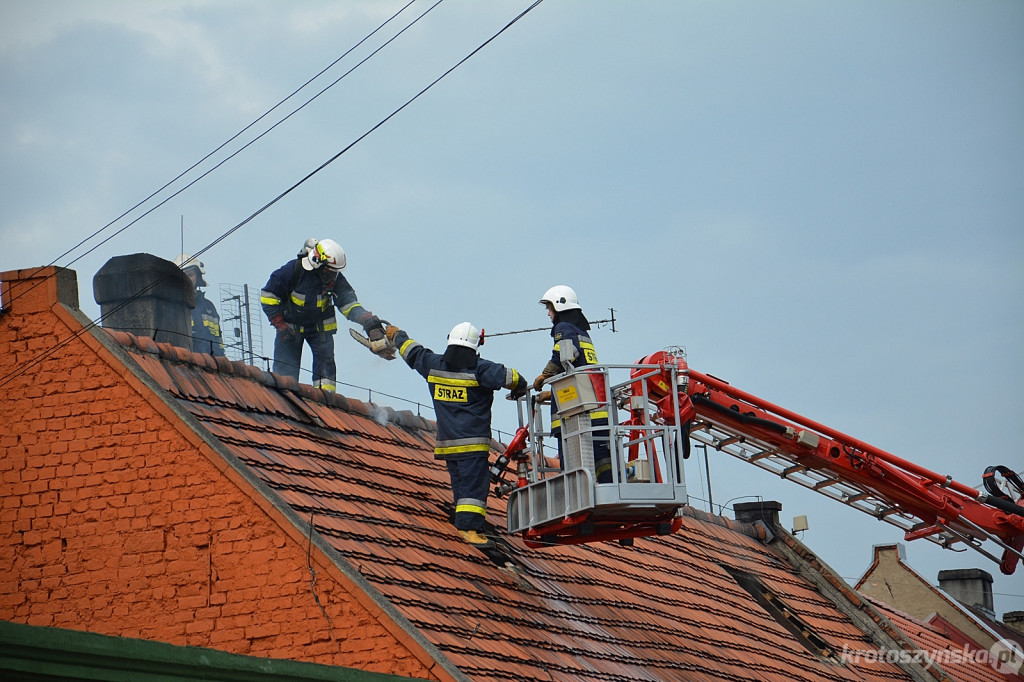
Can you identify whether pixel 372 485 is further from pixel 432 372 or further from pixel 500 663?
pixel 500 663

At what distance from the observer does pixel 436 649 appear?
27.9 feet

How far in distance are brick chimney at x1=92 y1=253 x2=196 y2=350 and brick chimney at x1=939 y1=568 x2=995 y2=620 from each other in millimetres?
21217

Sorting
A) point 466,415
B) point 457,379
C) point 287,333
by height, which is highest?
point 287,333

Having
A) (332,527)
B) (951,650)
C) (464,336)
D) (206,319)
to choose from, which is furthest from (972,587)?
(332,527)

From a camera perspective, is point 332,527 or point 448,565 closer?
point 332,527

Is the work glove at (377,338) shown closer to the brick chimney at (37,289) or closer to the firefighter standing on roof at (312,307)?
the firefighter standing on roof at (312,307)

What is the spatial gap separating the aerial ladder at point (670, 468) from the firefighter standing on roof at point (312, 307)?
7.27 ft

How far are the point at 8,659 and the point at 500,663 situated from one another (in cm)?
417

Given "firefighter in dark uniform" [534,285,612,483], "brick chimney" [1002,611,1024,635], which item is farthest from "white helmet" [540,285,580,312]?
"brick chimney" [1002,611,1024,635]

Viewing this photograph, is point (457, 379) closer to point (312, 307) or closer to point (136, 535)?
point (312, 307)

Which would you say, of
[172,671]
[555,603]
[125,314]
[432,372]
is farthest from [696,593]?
[172,671]

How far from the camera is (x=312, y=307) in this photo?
43.0ft

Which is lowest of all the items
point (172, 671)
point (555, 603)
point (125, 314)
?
point (172, 671)

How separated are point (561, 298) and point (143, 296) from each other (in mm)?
3797
